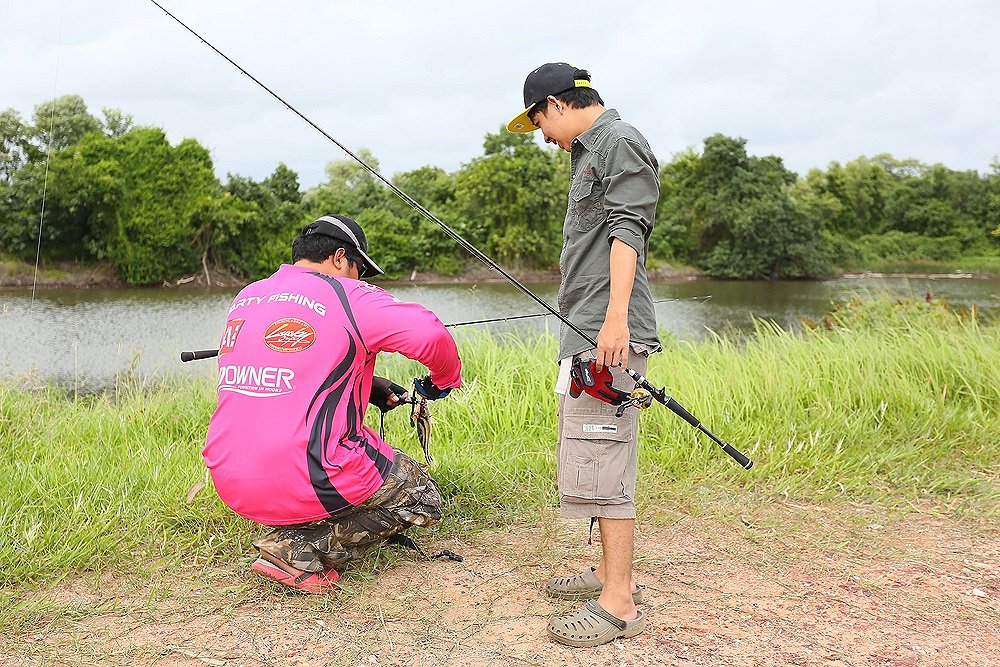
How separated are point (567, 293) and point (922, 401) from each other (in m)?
3.02

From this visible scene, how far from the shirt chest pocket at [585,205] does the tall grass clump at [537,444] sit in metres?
1.40

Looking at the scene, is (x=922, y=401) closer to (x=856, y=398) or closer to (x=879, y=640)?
(x=856, y=398)

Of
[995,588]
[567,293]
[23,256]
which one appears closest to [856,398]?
[995,588]

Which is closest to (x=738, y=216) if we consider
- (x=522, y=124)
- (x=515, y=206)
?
(x=515, y=206)

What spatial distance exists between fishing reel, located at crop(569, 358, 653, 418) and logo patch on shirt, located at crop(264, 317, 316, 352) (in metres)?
0.75

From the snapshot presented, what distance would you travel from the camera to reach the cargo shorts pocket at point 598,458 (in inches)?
90.0

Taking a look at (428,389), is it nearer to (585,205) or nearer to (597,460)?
(597,460)

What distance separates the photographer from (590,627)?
2.26 m

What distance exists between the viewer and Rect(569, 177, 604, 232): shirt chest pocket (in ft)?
7.53

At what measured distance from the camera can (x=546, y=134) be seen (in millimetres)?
2443

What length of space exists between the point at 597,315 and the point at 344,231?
0.84 metres

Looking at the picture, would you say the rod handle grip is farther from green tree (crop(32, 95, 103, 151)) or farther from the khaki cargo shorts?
green tree (crop(32, 95, 103, 151))

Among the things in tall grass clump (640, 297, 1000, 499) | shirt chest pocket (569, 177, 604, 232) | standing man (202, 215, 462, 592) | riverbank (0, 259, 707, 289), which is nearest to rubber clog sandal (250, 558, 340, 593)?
standing man (202, 215, 462, 592)

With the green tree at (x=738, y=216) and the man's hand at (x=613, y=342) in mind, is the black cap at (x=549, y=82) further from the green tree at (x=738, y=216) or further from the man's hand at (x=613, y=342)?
the green tree at (x=738, y=216)
